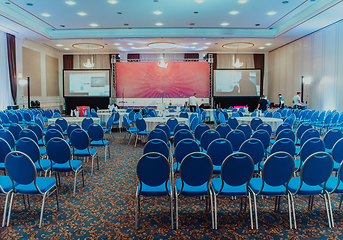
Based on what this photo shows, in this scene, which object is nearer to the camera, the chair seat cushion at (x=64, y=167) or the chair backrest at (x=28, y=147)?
the chair backrest at (x=28, y=147)

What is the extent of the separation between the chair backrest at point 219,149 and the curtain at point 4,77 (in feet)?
40.7

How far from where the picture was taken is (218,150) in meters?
3.92

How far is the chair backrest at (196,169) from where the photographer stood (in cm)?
297

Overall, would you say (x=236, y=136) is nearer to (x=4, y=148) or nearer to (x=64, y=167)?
(x=64, y=167)

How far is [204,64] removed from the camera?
749 inches

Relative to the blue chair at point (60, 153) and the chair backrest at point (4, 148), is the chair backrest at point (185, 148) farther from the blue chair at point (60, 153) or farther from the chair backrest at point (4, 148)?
the chair backrest at point (4, 148)

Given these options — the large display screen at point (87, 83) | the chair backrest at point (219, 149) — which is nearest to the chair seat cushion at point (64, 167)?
the chair backrest at point (219, 149)

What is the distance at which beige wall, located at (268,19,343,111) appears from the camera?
37.0 feet

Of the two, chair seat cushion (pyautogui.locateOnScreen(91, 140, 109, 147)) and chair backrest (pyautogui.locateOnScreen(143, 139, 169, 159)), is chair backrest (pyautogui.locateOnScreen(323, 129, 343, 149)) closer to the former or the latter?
chair backrest (pyautogui.locateOnScreen(143, 139, 169, 159))

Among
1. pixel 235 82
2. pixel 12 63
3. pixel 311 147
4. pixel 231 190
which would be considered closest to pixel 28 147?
pixel 231 190

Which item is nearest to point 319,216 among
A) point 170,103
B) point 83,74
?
point 170,103

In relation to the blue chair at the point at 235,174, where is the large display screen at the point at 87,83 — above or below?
above

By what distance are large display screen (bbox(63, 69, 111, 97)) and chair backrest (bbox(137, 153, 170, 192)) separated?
16.3 m

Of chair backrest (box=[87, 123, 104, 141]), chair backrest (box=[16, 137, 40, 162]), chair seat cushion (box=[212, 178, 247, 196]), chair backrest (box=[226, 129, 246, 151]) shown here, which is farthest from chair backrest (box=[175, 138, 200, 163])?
chair backrest (box=[87, 123, 104, 141])
